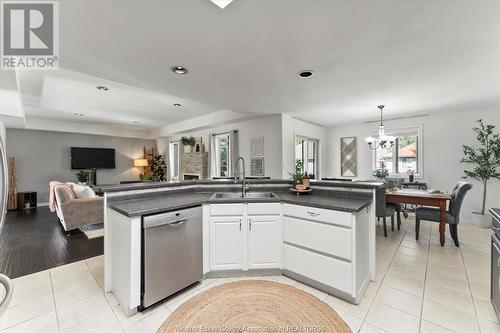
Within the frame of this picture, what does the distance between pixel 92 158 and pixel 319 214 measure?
8.03m

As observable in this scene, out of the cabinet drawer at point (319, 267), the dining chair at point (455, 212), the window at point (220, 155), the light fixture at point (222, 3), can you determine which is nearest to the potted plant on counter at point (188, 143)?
the window at point (220, 155)

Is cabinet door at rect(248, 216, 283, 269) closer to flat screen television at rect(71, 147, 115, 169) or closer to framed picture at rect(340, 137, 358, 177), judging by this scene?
framed picture at rect(340, 137, 358, 177)

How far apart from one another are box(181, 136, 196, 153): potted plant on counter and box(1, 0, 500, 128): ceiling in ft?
9.28

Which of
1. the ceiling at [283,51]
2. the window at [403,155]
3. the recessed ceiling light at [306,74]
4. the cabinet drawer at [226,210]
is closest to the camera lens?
the ceiling at [283,51]

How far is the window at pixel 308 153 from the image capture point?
18.4ft

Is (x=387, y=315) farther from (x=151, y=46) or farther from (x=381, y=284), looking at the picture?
(x=151, y=46)

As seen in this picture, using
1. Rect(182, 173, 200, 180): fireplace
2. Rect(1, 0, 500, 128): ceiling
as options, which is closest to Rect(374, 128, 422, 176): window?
Rect(1, 0, 500, 128): ceiling

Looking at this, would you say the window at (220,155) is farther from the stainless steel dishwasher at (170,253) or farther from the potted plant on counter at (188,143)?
the stainless steel dishwasher at (170,253)

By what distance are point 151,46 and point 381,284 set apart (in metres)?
3.33

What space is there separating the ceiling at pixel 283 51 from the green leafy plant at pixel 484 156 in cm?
73

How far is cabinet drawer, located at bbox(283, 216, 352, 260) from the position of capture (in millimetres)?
1893

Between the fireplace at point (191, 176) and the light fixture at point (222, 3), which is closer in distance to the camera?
the light fixture at point (222, 3)

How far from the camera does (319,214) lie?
2057mm

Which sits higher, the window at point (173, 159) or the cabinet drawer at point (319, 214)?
the window at point (173, 159)
